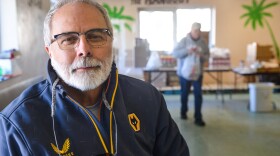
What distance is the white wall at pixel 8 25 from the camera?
2.45 m

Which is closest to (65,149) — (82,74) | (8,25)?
(82,74)

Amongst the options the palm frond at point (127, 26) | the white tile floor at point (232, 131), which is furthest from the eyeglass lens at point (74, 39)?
the palm frond at point (127, 26)

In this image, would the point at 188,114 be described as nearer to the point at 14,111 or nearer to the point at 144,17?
the point at 144,17

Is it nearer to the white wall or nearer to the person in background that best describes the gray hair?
the white wall

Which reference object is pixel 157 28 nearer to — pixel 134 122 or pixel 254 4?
pixel 254 4

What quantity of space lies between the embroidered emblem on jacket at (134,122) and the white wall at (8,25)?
1.59 metres

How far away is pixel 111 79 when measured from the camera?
131cm

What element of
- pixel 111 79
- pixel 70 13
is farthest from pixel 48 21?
pixel 111 79

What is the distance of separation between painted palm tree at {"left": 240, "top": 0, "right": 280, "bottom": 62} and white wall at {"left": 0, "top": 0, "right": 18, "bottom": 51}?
5.67m

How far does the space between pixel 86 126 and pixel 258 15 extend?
264 inches

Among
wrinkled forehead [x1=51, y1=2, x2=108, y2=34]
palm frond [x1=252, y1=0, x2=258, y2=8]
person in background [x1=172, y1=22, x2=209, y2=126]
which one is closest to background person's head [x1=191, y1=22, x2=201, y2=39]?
person in background [x1=172, y1=22, x2=209, y2=126]

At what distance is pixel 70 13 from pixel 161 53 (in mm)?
6048

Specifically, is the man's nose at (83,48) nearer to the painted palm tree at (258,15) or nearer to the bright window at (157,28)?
the bright window at (157,28)

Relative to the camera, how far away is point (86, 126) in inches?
45.6
